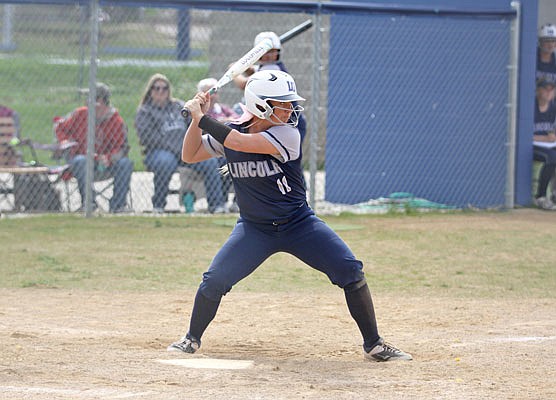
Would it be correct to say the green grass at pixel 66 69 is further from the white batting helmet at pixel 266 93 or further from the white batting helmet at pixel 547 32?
the white batting helmet at pixel 266 93

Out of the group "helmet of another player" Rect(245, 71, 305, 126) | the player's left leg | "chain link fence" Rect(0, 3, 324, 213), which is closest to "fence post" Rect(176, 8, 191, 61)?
"chain link fence" Rect(0, 3, 324, 213)

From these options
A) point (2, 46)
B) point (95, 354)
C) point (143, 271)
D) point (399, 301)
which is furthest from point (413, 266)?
point (2, 46)

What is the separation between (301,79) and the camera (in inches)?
674

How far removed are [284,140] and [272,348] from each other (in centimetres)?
134

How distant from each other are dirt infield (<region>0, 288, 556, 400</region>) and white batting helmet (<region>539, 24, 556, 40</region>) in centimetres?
658

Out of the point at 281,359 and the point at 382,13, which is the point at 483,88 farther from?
the point at 281,359

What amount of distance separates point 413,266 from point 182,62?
9.80m

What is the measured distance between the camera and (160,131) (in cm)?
1216

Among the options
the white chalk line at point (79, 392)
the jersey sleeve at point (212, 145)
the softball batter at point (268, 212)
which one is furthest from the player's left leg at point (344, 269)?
the white chalk line at point (79, 392)

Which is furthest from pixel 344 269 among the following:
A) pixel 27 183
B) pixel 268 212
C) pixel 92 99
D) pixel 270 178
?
pixel 27 183

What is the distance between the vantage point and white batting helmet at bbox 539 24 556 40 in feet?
45.2

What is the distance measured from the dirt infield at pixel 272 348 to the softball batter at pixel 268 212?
314 millimetres

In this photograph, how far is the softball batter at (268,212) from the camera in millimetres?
5934

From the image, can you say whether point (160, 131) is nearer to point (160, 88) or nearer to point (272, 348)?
point (160, 88)
